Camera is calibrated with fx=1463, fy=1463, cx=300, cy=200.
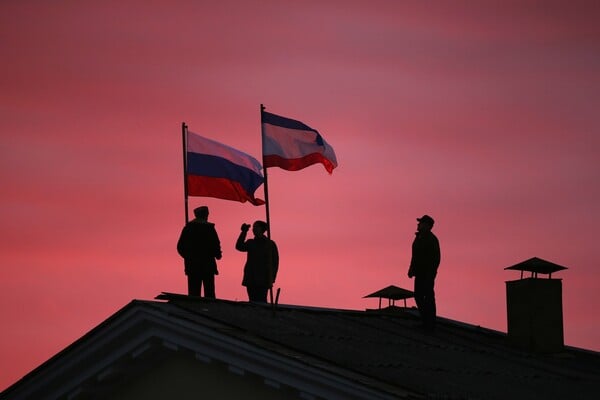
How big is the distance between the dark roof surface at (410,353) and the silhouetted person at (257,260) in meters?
2.04

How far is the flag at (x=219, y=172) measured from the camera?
94.9ft

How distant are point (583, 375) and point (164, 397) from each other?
8.71m

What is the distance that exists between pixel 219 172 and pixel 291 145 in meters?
2.11

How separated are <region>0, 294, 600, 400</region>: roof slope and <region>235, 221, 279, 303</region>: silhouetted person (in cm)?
210

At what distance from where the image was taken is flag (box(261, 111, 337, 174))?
27375 millimetres

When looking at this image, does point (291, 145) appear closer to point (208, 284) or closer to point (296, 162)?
point (296, 162)

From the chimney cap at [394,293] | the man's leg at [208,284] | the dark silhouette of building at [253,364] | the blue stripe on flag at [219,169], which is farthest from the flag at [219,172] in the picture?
the chimney cap at [394,293]

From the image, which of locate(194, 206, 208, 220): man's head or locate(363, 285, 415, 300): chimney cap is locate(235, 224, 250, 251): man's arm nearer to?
locate(194, 206, 208, 220): man's head

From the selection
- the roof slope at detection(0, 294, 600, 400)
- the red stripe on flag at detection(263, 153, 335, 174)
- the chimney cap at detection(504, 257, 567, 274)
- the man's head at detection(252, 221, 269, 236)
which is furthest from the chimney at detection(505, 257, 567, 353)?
the man's head at detection(252, 221, 269, 236)

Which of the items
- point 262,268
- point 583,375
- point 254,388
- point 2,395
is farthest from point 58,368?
point 583,375

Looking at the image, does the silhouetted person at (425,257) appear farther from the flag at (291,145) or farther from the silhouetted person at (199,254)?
the silhouetted person at (199,254)

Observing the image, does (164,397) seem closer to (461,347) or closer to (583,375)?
(461,347)

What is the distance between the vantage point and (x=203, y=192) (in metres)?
28.9

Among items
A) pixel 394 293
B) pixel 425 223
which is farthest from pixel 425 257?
pixel 394 293
